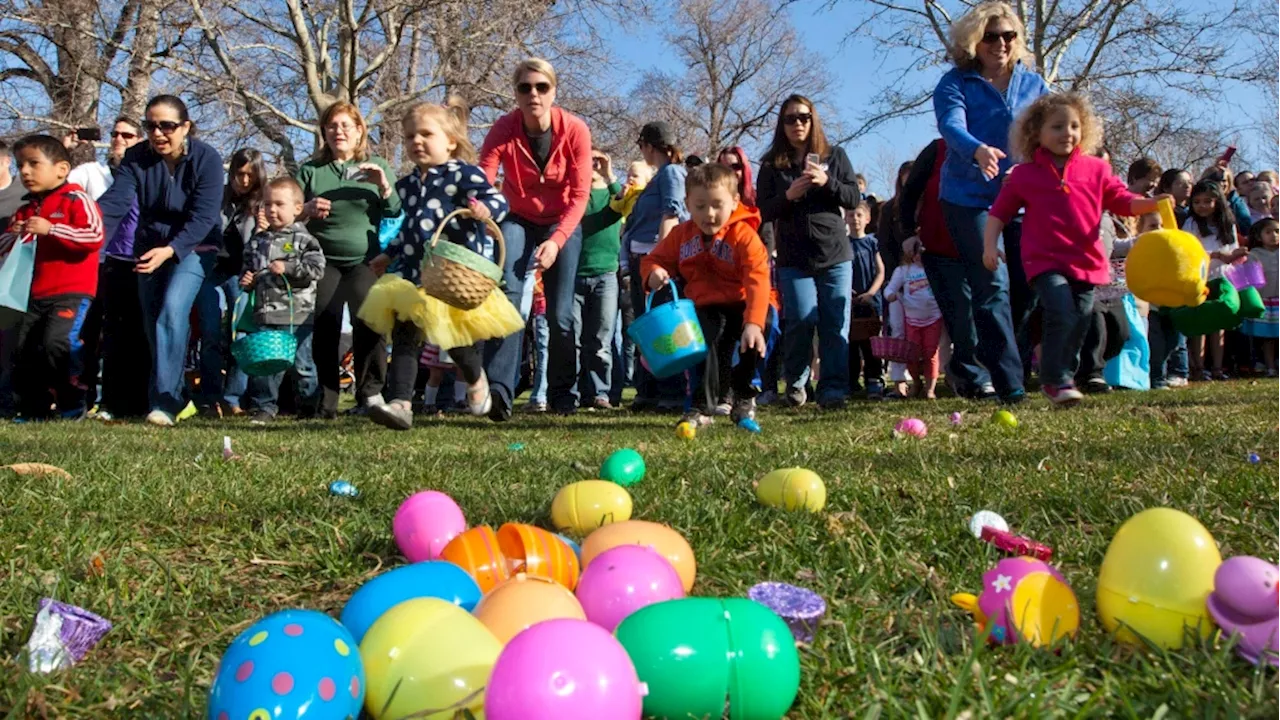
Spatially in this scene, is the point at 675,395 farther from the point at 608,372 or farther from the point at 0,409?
the point at 0,409

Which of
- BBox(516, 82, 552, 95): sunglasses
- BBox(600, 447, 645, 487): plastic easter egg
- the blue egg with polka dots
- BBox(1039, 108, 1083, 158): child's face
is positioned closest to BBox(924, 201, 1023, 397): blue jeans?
BBox(1039, 108, 1083, 158): child's face

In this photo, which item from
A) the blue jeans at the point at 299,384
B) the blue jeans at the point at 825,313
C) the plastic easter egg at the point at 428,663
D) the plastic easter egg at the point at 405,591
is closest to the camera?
the plastic easter egg at the point at 428,663

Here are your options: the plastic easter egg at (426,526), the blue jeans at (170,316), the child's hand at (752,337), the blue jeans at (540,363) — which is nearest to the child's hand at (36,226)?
the blue jeans at (170,316)

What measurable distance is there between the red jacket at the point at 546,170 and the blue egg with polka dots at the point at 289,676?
4530 millimetres

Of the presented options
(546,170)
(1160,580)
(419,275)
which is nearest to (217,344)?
(419,275)

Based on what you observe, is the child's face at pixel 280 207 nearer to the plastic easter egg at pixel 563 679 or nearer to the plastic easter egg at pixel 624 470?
the plastic easter egg at pixel 624 470

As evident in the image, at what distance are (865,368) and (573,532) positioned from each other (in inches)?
271

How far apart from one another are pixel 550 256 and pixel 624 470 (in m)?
2.71

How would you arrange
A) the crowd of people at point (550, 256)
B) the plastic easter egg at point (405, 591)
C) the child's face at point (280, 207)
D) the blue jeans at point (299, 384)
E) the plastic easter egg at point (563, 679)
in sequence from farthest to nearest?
the blue jeans at point (299, 384) → the child's face at point (280, 207) → the crowd of people at point (550, 256) → the plastic easter egg at point (405, 591) → the plastic easter egg at point (563, 679)

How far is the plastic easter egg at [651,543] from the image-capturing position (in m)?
1.85

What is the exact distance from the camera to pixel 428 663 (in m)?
1.25

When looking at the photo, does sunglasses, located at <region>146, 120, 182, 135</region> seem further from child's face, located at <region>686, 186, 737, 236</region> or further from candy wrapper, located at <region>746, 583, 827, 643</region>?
candy wrapper, located at <region>746, 583, 827, 643</region>

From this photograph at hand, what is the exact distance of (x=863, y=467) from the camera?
3098 millimetres

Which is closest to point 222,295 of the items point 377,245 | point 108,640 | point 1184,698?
point 377,245
